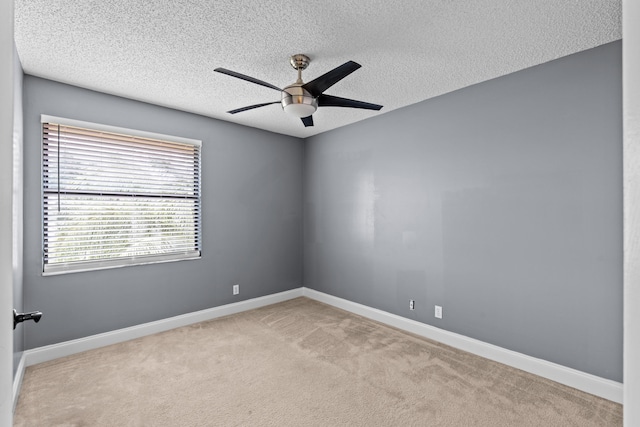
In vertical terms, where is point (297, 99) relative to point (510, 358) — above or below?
above

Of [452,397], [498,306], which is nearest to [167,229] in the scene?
[452,397]

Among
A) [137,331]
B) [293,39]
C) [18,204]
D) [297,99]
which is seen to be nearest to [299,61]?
[293,39]

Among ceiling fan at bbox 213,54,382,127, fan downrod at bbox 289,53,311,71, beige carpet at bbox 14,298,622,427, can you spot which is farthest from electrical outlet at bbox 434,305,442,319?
fan downrod at bbox 289,53,311,71

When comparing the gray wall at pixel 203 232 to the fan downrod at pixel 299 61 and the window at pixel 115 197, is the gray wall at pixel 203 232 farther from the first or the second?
the fan downrod at pixel 299 61

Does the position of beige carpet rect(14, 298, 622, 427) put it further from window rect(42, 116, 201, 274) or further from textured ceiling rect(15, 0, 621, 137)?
textured ceiling rect(15, 0, 621, 137)

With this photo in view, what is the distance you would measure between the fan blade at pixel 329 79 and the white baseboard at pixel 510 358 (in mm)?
2613

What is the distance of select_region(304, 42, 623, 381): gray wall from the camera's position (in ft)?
7.57

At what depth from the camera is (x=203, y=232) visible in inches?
152

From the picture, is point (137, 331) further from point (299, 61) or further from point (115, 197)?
point (299, 61)

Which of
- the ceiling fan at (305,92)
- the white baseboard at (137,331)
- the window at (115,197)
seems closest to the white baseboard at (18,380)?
the white baseboard at (137,331)

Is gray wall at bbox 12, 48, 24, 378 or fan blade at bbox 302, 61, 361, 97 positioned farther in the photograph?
gray wall at bbox 12, 48, 24, 378

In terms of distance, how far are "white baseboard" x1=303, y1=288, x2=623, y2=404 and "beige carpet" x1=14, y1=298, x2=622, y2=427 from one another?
8 cm

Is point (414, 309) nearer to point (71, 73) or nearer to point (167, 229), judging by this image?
point (167, 229)

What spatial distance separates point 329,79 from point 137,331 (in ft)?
10.4
